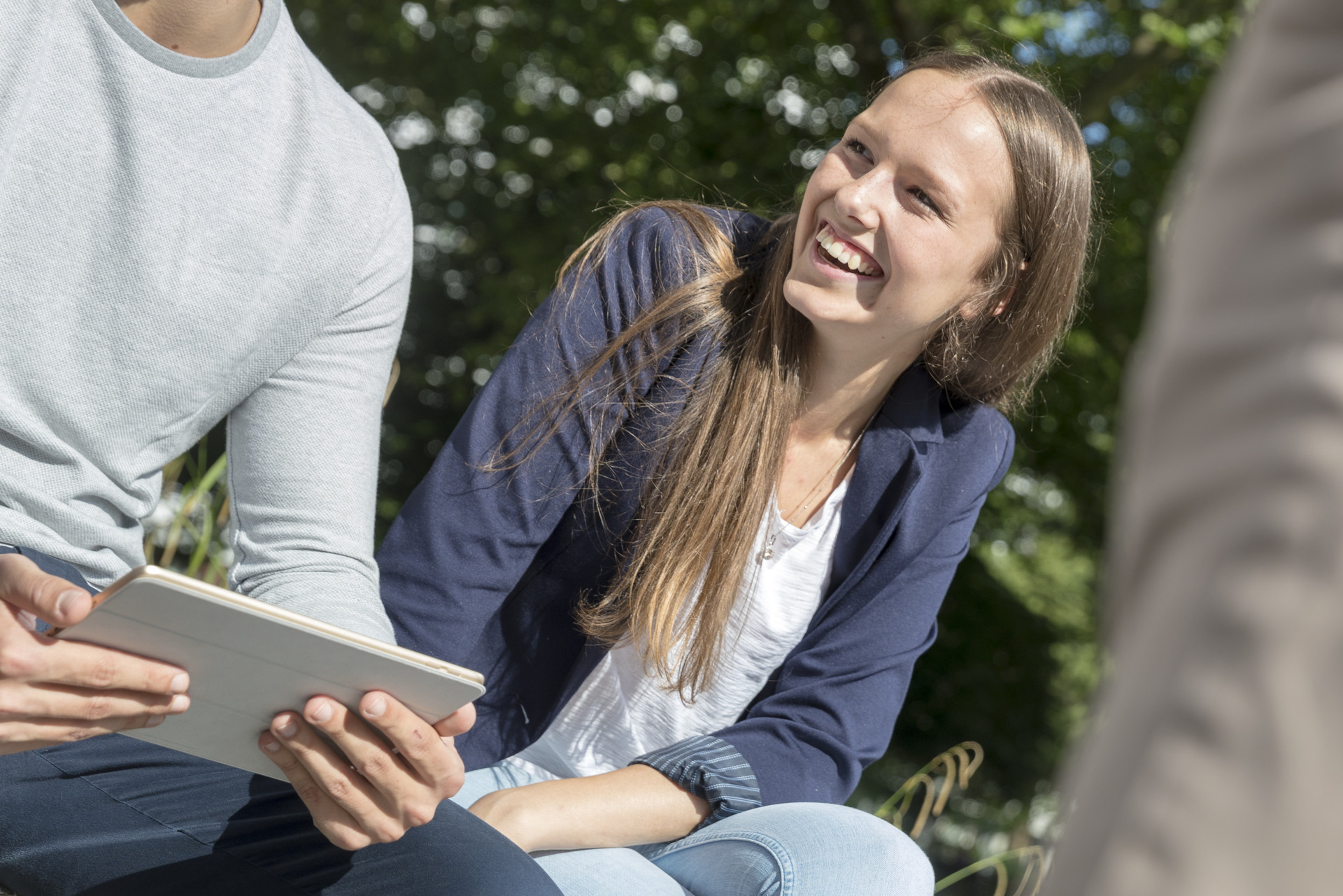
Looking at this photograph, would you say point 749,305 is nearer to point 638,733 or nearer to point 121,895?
point 638,733

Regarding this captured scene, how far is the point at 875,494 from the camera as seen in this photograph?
2283mm

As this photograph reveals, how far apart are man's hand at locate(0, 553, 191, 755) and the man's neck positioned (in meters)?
0.71

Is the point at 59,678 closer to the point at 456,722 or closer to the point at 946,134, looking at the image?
the point at 456,722

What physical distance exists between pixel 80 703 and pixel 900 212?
5.00 ft

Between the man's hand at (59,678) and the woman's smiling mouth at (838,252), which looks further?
the woman's smiling mouth at (838,252)

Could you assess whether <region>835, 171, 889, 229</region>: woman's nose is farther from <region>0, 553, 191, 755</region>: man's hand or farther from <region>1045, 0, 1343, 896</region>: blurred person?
<region>1045, 0, 1343, 896</region>: blurred person

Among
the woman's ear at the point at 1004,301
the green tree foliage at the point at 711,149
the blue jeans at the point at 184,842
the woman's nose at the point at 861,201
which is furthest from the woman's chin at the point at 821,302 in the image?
the green tree foliage at the point at 711,149

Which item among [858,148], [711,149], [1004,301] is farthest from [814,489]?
[711,149]

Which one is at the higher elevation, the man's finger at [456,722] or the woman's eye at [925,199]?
the woman's eye at [925,199]

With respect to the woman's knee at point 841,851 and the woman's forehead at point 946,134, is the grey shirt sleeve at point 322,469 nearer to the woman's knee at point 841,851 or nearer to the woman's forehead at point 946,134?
the woman's knee at point 841,851

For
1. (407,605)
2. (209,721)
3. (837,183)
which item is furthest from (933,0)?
(209,721)

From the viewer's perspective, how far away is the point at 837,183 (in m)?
2.16

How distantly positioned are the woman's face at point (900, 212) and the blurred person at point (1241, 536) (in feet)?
5.51

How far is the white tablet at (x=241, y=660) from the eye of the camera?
3.97 feet
